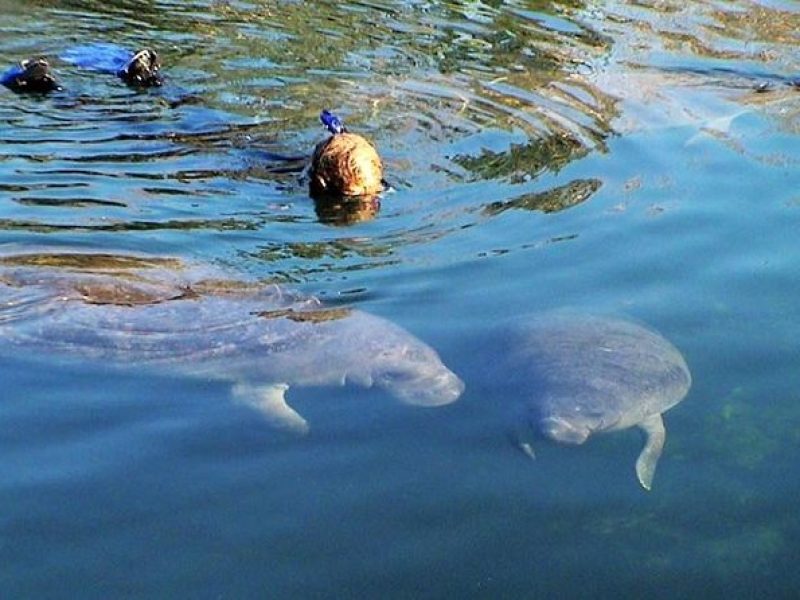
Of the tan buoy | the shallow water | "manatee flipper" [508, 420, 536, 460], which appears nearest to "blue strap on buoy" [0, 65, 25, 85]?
the shallow water

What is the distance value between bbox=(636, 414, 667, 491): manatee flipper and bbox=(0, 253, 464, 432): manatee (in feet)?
2.89

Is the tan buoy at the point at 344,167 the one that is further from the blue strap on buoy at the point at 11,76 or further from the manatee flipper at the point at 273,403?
the blue strap on buoy at the point at 11,76

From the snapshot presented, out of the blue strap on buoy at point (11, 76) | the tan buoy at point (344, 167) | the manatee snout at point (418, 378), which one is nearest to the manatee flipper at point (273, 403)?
the manatee snout at point (418, 378)

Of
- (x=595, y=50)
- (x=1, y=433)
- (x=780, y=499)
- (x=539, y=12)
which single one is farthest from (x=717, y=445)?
(x=539, y=12)

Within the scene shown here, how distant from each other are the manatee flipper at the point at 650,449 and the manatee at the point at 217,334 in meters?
0.88

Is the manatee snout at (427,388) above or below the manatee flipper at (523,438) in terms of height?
below

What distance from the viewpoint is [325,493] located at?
4879 mm

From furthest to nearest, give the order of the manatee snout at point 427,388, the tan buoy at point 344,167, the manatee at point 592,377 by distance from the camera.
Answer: the tan buoy at point 344,167, the manatee snout at point 427,388, the manatee at point 592,377

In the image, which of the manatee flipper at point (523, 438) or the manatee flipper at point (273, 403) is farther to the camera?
the manatee flipper at point (273, 403)

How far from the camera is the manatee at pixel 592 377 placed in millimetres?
5312

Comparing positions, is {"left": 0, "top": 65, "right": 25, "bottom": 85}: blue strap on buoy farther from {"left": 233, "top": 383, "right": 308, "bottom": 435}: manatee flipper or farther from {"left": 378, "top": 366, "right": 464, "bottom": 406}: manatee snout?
{"left": 378, "top": 366, "right": 464, "bottom": 406}: manatee snout

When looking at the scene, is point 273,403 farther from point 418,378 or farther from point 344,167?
point 344,167

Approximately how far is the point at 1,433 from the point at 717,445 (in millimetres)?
3023

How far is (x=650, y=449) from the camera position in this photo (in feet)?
17.0
